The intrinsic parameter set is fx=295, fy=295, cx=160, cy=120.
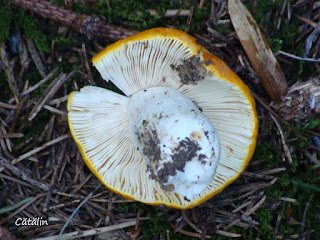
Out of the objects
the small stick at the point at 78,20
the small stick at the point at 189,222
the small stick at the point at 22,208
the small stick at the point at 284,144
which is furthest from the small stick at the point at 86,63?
the small stick at the point at 284,144

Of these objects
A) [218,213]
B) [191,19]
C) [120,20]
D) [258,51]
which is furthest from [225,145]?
[120,20]

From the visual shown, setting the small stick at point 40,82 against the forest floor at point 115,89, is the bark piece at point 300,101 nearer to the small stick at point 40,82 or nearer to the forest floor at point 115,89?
the forest floor at point 115,89

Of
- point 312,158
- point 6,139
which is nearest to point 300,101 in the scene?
point 312,158

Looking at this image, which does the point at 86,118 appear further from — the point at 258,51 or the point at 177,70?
the point at 258,51

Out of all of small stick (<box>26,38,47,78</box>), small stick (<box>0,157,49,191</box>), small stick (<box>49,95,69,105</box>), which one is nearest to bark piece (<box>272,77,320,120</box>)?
small stick (<box>49,95,69,105</box>)

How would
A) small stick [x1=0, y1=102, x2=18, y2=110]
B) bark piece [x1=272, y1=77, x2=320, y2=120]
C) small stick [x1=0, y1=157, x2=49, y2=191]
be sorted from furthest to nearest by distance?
small stick [x1=0, y1=102, x2=18, y2=110]
small stick [x1=0, y1=157, x2=49, y2=191]
bark piece [x1=272, y1=77, x2=320, y2=120]

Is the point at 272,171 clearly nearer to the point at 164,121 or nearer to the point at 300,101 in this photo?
the point at 300,101

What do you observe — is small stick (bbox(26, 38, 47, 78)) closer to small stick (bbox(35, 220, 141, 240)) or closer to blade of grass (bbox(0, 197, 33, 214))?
blade of grass (bbox(0, 197, 33, 214))

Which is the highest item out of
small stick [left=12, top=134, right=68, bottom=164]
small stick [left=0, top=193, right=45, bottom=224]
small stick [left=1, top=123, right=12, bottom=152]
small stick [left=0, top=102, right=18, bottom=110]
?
small stick [left=0, top=102, right=18, bottom=110]
